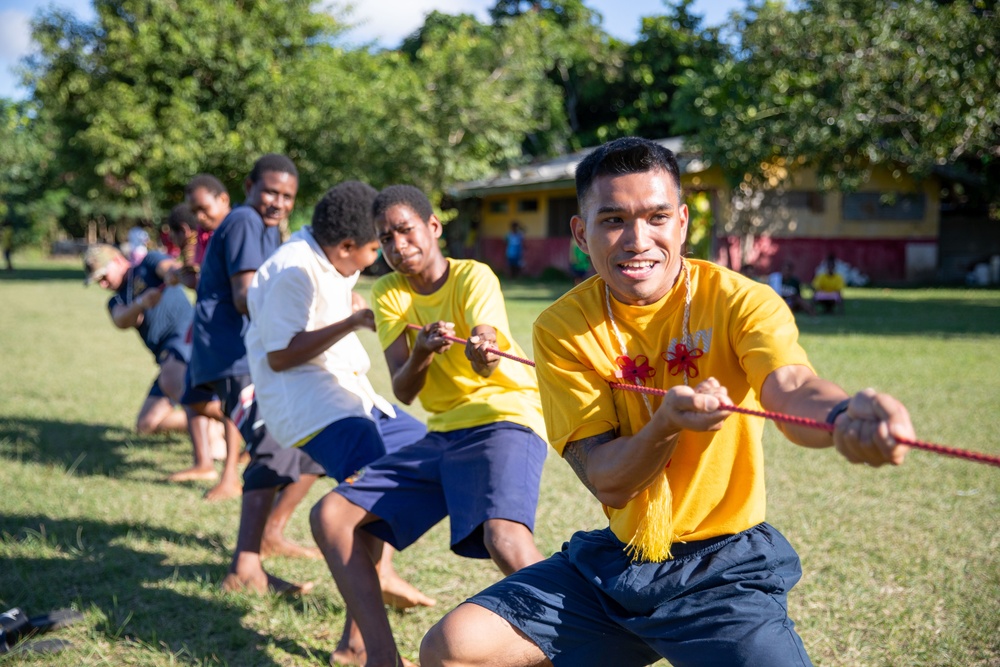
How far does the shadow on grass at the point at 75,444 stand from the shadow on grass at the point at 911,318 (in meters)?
9.66

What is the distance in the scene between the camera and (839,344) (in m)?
11.6

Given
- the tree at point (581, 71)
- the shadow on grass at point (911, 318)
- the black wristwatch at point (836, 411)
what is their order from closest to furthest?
the black wristwatch at point (836, 411), the shadow on grass at point (911, 318), the tree at point (581, 71)

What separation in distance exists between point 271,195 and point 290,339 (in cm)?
160

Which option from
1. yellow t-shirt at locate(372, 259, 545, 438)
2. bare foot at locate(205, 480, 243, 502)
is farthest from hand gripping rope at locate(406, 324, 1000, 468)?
bare foot at locate(205, 480, 243, 502)

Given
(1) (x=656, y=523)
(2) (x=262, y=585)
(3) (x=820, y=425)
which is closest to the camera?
(3) (x=820, y=425)

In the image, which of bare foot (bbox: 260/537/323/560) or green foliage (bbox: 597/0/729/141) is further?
green foliage (bbox: 597/0/729/141)

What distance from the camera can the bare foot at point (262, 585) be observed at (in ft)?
13.5

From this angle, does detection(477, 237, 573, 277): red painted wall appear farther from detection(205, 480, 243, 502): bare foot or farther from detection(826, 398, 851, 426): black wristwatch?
detection(826, 398, 851, 426): black wristwatch

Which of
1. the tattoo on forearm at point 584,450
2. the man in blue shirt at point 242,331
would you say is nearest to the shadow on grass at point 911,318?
the man in blue shirt at point 242,331

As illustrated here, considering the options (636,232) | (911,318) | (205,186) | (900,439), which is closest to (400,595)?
(636,232)

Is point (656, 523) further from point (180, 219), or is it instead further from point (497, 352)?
point (180, 219)

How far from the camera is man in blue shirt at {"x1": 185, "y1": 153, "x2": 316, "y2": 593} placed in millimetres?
4289

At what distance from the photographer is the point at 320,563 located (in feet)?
15.1

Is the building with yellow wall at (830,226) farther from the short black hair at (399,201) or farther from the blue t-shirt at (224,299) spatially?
the short black hair at (399,201)
